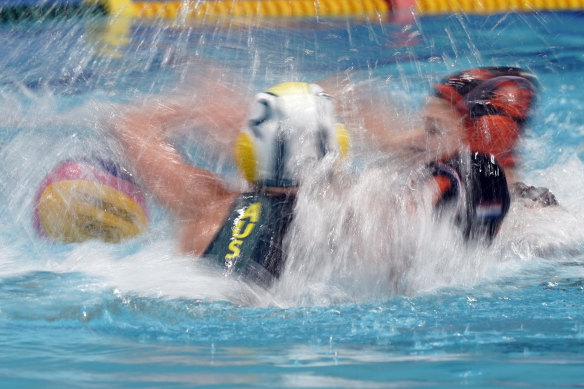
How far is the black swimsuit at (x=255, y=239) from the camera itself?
2.68 m

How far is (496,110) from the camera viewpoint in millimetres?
3158

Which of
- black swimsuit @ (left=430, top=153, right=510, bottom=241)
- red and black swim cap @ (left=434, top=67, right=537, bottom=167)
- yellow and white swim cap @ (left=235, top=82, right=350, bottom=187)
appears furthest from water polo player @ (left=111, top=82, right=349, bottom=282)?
red and black swim cap @ (left=434, top=67, right=537, bottom=167)

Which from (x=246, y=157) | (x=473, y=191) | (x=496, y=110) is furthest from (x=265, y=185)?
(x=496, y=110)

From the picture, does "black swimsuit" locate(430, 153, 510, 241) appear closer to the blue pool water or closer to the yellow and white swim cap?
the blue pool water

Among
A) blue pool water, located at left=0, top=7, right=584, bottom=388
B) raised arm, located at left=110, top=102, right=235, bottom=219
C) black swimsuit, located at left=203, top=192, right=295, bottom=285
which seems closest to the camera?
blue pool water, located at left=0, top=7, right=584, bottom=388

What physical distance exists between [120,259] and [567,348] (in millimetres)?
1836

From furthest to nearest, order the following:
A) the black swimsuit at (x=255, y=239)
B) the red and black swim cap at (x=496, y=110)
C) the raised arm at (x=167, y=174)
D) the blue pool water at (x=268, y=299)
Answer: the red and black swim cap at (x=496, y=110)
the raised arm at (x=167, y=174)
the black swimsuit at (x=255, y=239)
the blue pool water at (x=268, y=299)

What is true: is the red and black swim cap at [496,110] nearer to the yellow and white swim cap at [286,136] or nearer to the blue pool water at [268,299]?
the blue pool water at [268,299]

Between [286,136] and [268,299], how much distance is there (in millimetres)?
583

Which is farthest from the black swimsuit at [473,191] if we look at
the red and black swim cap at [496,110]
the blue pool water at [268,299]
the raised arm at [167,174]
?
the raised arm at [167,174]

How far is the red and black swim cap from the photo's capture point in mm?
3146

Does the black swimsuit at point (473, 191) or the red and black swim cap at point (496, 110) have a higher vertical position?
the red and black swim cap at point (496, 110)

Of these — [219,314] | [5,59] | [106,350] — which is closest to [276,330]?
[219,314]

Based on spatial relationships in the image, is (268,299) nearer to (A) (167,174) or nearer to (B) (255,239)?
(B) (255,239)
